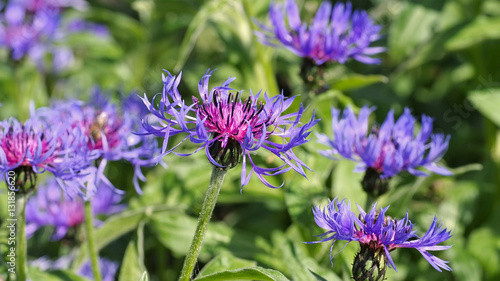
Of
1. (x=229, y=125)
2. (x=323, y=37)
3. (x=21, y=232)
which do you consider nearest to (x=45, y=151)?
(x=21, y=232)

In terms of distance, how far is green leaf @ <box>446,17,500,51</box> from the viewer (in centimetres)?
223

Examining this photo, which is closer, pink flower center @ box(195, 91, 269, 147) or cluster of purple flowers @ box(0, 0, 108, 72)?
pink flower center @ box(195, 91, 269, 147)

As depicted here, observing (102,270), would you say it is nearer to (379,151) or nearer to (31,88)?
(379,151)

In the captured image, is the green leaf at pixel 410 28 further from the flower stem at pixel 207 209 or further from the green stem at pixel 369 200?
the flower stem at pixel 207 209

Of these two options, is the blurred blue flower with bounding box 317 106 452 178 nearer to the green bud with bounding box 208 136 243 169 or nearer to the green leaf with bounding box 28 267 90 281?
the green bud with bounding box 208 136 243 169

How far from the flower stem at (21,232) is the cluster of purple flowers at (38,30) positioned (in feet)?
4.19

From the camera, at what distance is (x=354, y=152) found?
1616mm

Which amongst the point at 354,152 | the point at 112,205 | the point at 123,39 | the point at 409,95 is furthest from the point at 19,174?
the point at 123,39

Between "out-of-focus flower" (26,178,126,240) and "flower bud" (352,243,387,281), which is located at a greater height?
"flower bud" (352,243,387,281)

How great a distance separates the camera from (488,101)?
90.6 inches

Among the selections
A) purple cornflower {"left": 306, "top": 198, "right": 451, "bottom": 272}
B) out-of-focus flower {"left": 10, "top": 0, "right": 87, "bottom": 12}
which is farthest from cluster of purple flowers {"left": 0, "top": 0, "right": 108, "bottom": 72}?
purple cornflower {"left": 306, "top": 198, "right": 451, "bottom": 272}

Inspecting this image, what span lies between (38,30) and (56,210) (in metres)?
0.98

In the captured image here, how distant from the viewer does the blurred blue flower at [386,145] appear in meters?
1.54

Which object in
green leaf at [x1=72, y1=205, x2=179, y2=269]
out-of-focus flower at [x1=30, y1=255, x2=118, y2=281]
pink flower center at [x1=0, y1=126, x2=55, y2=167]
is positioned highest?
pink flower center at [x1=0, y1=126, x2=55, y2=167]
